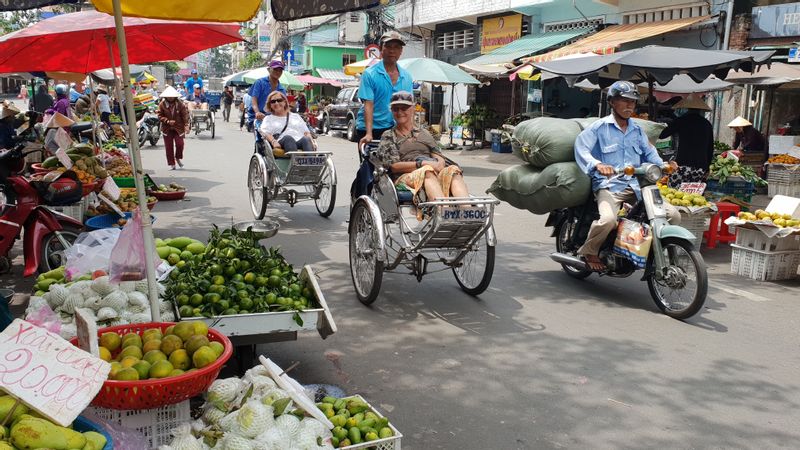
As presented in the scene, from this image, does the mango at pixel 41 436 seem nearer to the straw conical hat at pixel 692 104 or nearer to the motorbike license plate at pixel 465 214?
the motorbike license plate at pixel 465 214

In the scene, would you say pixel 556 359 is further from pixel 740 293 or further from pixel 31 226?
pixel 31 226

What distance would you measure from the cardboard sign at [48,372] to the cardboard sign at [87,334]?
0.18 metres

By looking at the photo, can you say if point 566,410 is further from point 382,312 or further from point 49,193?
point 49,193

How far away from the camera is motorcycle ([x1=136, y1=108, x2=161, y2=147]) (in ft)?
64.5

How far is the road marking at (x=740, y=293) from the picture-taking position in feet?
21.2

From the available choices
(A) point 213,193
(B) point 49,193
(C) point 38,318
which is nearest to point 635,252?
(C) point 38,318

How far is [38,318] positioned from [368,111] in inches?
162

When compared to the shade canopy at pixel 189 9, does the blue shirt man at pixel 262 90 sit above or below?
below

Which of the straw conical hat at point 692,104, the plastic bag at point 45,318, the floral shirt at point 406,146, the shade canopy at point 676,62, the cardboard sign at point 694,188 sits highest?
the shade canopy at point 676,62

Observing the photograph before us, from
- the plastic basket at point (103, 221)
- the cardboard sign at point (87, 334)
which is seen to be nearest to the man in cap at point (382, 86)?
the plastic basket at point (103, 221)

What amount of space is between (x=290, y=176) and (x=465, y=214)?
4280 millimetres

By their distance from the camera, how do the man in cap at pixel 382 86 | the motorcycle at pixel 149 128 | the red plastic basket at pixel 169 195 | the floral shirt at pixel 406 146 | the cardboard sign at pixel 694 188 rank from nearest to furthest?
the floral shirt at pixel 406 146 < the man in cap at pixel 382 86 < the cardboard sign at pixel 694 188 < the red plastic basket at pixel 169 195 < the motorcycle at pixel 149 128

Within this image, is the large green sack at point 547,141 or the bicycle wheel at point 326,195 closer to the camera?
the large green sack at point 547,141

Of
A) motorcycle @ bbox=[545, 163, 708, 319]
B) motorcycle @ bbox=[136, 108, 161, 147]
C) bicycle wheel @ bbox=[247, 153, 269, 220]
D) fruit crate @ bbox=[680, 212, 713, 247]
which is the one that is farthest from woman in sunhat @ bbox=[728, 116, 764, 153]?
motorcycle @ bbox=[136, 108, 161, 147]
